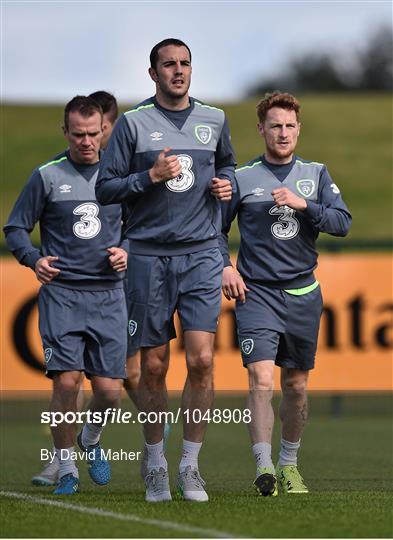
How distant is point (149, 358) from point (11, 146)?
128 ft

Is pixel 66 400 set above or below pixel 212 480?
above

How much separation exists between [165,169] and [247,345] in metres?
1.49

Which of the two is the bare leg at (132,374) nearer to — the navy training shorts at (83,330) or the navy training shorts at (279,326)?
the navy training shorts at (83,330)

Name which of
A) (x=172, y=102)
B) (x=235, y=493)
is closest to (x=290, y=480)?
(x=235, y=493)

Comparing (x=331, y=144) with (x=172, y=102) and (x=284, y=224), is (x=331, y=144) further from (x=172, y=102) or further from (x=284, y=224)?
(x=172, y=102)

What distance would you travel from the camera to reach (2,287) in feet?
57.2

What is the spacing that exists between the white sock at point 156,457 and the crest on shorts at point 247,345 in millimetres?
871

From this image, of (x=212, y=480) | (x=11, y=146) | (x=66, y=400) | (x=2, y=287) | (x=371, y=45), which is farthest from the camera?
(x=371, y=45)

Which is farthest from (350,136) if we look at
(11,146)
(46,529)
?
(46,529)

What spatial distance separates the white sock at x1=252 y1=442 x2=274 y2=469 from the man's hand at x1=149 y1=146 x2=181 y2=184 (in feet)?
6.06

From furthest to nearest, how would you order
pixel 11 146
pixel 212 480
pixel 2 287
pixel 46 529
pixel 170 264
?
pixel 11 146 < pixel 2 287 < pixel 212 480 < pixel 170 264 < pixel 46 529

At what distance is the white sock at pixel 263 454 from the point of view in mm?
9117

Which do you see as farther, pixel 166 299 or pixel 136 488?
pixel 136 488

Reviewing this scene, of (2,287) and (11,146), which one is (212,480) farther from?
(11,146)
